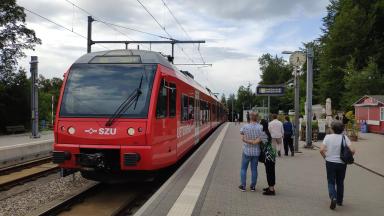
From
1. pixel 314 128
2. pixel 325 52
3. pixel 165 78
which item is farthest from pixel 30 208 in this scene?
pixel 325 52

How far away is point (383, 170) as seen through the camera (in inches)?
536

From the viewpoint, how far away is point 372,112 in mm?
37156

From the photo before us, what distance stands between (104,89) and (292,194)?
170 inches

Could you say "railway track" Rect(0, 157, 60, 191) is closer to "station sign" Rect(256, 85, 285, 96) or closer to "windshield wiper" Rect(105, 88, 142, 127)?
"windshield wiper" Rect(105, 88, 142, 127)

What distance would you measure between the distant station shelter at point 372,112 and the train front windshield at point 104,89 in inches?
1111

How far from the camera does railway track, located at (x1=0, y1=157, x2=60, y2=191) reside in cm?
1212

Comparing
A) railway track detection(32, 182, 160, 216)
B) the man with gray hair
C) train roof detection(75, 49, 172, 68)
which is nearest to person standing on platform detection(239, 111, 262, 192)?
the man with gray hair

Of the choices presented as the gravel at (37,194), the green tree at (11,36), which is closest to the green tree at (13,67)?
the green tree at (11,36)

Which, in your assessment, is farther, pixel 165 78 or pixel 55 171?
pixel 55 171

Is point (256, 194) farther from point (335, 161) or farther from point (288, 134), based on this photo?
point (288, 134)

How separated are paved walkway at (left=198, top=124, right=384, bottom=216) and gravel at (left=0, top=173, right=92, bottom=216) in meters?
3.27

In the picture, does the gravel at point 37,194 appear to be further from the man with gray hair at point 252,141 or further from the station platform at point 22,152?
the man with gray hair at point 252,141

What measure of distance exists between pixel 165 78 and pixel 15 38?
117 feet

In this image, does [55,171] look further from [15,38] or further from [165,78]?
[15,38]
